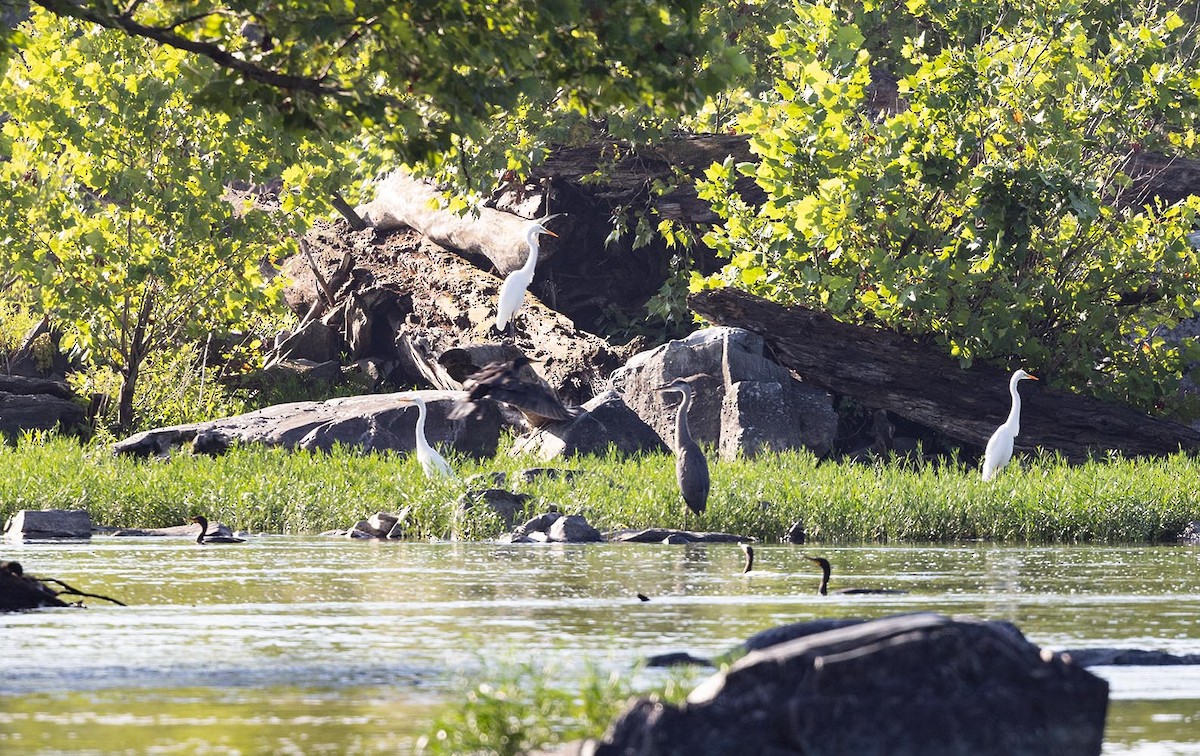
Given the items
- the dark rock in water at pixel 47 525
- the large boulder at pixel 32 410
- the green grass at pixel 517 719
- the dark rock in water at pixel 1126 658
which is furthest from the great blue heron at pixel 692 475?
the large boulder at pixel 32 410

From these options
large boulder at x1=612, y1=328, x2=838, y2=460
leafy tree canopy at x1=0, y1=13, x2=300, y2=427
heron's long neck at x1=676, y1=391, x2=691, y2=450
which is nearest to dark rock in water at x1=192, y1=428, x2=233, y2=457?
leafy tree canopy at x1=0, y1=13, x2=300, y2=427

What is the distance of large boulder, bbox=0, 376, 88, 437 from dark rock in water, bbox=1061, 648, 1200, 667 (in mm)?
20944

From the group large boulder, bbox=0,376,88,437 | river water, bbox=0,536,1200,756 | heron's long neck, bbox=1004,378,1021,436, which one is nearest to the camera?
river water, bbox=0,536,1200,756

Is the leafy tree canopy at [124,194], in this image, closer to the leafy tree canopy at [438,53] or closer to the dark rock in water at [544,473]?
the dark rock in water at [544,473]

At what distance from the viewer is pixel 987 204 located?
22.6 m

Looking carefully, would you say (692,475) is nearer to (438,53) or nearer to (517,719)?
(438,53)

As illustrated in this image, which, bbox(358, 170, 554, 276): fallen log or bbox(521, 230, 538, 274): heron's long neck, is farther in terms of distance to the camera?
bbox(358, 170, 554, 276): fallen log

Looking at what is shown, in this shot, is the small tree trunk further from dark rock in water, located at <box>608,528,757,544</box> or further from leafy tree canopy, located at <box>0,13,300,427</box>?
dark rock in water, located at <box>608,528,757,544</box>

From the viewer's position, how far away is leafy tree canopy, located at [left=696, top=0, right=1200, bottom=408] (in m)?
22.8

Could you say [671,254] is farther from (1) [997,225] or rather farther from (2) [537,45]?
(2) [537,45]

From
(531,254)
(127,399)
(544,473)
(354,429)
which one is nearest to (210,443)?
(354,429)

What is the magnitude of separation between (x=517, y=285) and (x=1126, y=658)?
1797 centimetres

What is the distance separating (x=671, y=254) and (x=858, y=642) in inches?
969

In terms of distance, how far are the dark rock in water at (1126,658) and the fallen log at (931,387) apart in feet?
50.2
